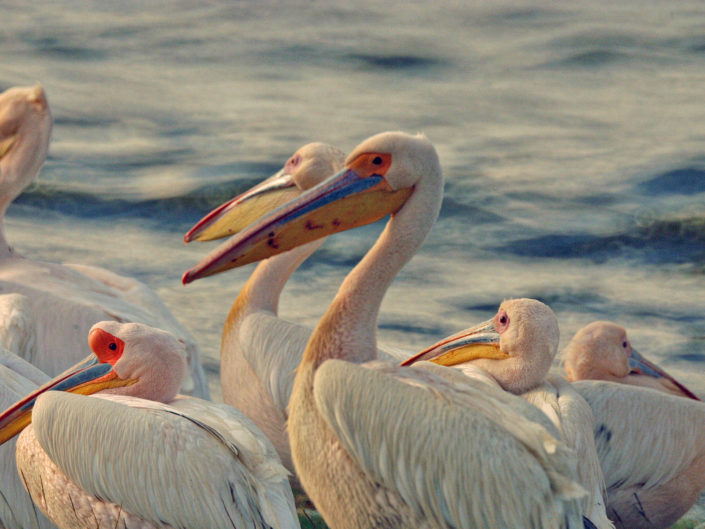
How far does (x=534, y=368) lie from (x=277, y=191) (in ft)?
4.86

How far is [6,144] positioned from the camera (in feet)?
18.1

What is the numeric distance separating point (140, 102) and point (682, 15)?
5431 millimetres

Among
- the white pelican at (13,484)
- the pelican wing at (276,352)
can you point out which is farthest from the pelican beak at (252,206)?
the white pelican at (13,484)

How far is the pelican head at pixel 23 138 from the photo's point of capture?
17.7 ft

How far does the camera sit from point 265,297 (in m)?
4.75

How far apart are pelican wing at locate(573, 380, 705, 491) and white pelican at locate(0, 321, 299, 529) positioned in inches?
45.2

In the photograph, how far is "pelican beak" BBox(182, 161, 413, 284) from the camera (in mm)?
3500

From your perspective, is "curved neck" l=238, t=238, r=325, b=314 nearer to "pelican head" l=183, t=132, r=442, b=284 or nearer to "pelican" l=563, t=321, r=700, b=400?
"pelican" l=563, t=321, r=700, b=400

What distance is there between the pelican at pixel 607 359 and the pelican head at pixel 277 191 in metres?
1.06

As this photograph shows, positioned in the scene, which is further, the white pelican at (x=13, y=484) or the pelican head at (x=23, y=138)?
the pelican head at (x=23, y=138)

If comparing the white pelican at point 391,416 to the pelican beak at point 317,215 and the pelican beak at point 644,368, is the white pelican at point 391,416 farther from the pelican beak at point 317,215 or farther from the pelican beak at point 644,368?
A: the pelican beak at point 644,368

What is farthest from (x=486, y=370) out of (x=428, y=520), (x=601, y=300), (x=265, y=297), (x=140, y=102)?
(x=140, y=102)

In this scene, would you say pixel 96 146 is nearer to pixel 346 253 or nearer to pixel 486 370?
pixel 346 253

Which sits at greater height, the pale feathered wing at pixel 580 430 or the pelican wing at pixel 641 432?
the pale feathered wing at pixel 580 430
